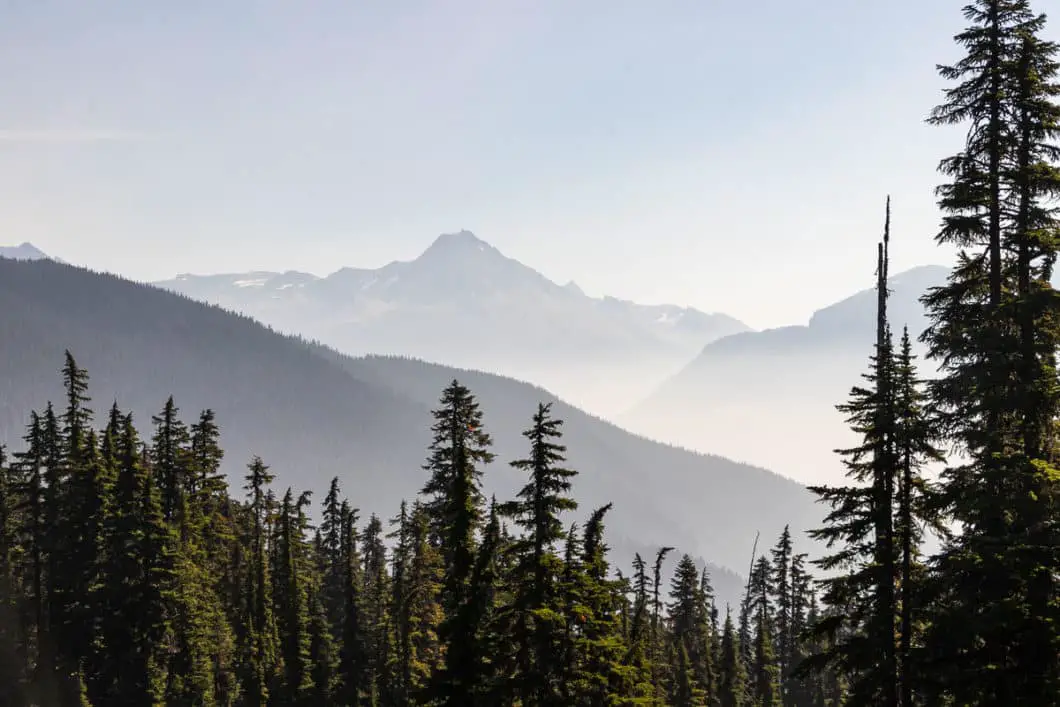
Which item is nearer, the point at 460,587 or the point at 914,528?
the point at 914,528

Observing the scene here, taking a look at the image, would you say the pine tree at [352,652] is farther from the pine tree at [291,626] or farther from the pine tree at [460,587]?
the pine tree at [460,587]

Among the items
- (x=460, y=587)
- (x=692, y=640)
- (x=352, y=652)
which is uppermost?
(x=460, y=587)

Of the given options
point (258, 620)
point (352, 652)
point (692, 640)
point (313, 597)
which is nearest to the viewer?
point (258, 620)

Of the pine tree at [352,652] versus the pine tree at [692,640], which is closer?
the pine tree at [692,640]

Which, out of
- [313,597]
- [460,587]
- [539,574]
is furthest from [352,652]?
[539,574]

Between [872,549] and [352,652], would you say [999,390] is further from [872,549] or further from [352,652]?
[352,652]

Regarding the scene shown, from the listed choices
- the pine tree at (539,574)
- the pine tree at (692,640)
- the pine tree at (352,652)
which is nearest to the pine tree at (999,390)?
the pine tree at (539,574)

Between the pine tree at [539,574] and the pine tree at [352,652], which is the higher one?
the pine tree at [539,574]

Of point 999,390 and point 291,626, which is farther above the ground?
point 999,390

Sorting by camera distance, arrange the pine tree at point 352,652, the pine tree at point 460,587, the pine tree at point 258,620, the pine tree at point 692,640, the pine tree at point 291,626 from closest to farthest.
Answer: the pine tree at point 460,587, the pine tree at point 692,640, the pine tree at point 291,626, the pine tree at point 258,620, the pine tree at point 352,652

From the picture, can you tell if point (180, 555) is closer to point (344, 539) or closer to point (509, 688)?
point (344, 539)

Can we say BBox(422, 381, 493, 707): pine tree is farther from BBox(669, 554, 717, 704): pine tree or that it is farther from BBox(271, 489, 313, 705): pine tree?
BBox(669, 554, 717, 704): pine tree

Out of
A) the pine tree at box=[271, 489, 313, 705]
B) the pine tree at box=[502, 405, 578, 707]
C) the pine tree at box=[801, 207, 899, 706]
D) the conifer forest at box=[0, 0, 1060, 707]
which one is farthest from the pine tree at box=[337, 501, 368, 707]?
the pine tree at box=[801, 207, 899, 706]

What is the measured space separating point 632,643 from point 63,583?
119 feet
